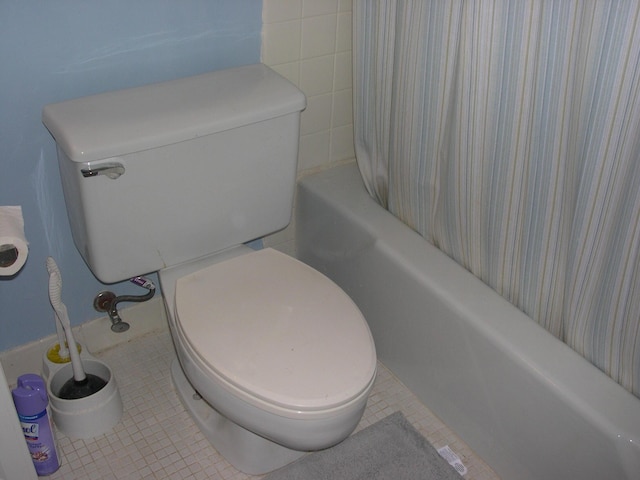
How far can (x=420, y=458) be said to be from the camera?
162 centimetres

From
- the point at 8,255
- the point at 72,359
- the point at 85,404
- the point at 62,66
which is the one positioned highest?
the point at 62,66

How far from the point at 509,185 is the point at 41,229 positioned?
1016mm

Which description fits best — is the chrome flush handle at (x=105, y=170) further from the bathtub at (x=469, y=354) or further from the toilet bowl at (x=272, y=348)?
the bathtub at (x=469, y=354)

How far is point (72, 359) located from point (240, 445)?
418mm

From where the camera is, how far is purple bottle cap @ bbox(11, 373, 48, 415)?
57.4 inches

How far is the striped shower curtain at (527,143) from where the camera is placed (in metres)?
1.14

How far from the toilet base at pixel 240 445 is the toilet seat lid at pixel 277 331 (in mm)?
256

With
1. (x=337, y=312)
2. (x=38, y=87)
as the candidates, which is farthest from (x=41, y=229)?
(x=337, y=312)

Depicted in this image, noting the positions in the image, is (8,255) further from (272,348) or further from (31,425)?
(272,348)

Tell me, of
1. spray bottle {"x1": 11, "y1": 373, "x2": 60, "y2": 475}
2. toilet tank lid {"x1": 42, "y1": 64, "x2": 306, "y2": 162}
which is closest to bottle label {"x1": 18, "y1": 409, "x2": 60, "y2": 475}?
spray bottle {"x1": 11, "y1": 373, "x2": 60, "y2": 475}

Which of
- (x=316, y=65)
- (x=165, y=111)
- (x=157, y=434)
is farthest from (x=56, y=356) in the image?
(x=316, y=65)

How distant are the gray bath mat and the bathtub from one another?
10 centimetres

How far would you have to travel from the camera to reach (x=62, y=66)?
55.9 inches

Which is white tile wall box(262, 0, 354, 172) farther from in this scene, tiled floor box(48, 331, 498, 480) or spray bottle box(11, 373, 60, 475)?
spray bottle box(11, 373, 60, 475)
